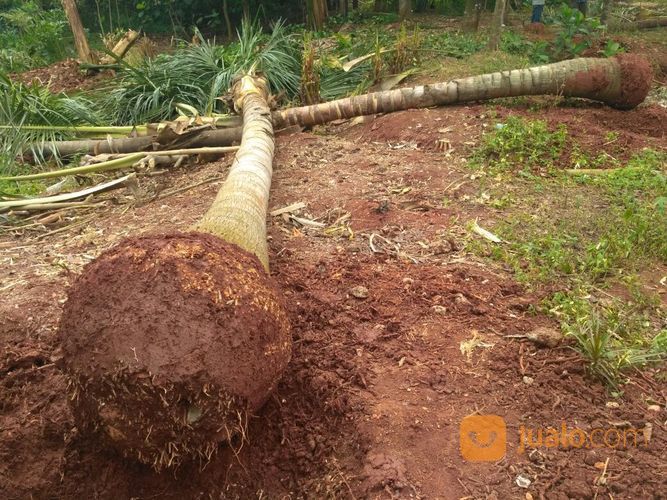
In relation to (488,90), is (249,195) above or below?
above

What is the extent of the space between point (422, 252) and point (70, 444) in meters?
2.04

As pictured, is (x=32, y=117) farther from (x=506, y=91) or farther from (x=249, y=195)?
(x=506, y=91)

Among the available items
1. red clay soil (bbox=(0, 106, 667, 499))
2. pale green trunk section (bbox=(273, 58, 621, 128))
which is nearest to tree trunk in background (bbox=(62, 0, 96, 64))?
pale green trunk section (bbox=(273, 58, 621, 128))

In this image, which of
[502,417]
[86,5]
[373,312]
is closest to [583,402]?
[502,417]

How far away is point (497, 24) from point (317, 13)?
4144 millimetres

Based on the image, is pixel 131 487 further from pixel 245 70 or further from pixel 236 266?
pixel 245 70

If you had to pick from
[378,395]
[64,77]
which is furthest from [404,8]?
[378,395]

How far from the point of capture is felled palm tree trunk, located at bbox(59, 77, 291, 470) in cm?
180

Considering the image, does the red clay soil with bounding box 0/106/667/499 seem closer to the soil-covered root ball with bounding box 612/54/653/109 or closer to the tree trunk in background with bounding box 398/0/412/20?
the soil-covered root ball with bounding box 612/54/653/109

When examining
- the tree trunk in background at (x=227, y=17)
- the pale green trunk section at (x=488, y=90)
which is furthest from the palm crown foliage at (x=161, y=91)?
the tree trunk in background at (x=227, y=17)

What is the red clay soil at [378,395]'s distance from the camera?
1943 millimetres

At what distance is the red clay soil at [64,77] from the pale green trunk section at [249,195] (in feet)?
12.9

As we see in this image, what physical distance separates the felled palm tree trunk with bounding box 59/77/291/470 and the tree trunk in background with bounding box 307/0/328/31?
8.92 metres

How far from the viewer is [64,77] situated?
8.70 meters
